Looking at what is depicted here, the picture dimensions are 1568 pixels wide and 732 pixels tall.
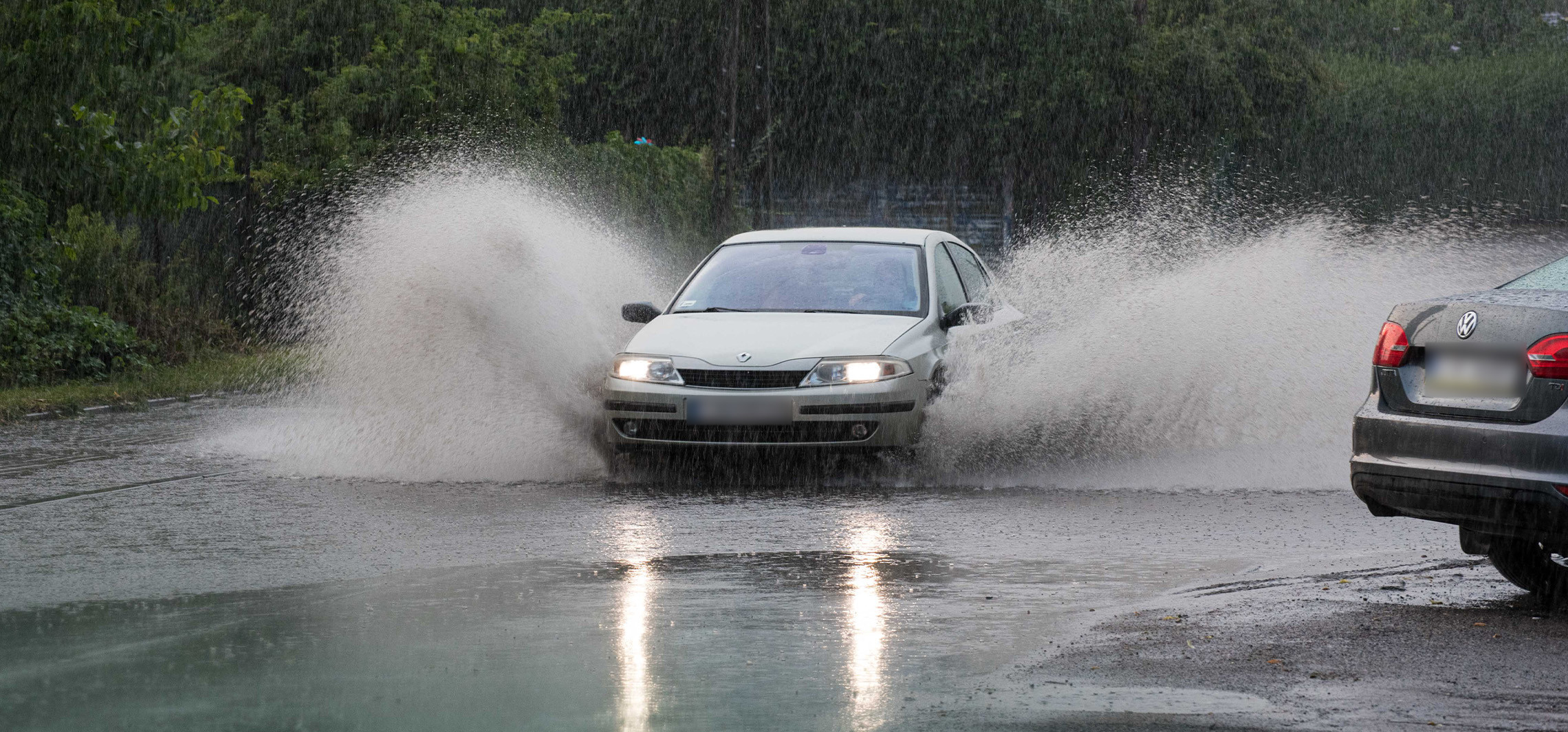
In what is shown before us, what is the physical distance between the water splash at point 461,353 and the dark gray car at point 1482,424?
216 inches

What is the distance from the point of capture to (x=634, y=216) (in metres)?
29.1

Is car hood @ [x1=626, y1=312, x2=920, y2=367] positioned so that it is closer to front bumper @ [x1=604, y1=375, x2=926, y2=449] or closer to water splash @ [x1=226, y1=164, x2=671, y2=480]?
front bumper @ [x1=604, y1=375, x2=926, y2=449]

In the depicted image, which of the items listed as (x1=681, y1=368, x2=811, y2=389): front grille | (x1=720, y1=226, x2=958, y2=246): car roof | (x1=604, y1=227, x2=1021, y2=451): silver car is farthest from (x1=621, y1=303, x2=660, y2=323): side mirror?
(x1=681, y1=368, x2=811, y2=389): front grille

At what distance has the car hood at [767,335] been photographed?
416 inches

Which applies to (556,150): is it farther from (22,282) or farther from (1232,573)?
(1232,573)

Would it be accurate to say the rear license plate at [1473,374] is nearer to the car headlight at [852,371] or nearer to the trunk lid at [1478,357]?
the trunk lid at [1478,357]

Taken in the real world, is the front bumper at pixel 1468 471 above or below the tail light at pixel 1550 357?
below

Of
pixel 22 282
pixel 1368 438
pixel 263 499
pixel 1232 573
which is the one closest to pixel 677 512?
pixel 263 499

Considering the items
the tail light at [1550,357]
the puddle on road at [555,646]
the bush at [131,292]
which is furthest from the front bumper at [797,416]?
the bush at [131,292]

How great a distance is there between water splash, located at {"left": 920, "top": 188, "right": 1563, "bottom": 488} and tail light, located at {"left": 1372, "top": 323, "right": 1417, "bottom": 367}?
3681 millimetres

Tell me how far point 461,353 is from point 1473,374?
23.9ft

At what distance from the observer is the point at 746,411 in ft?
34.0

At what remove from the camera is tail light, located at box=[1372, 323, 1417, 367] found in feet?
22.6

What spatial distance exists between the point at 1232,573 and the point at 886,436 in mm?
3197
